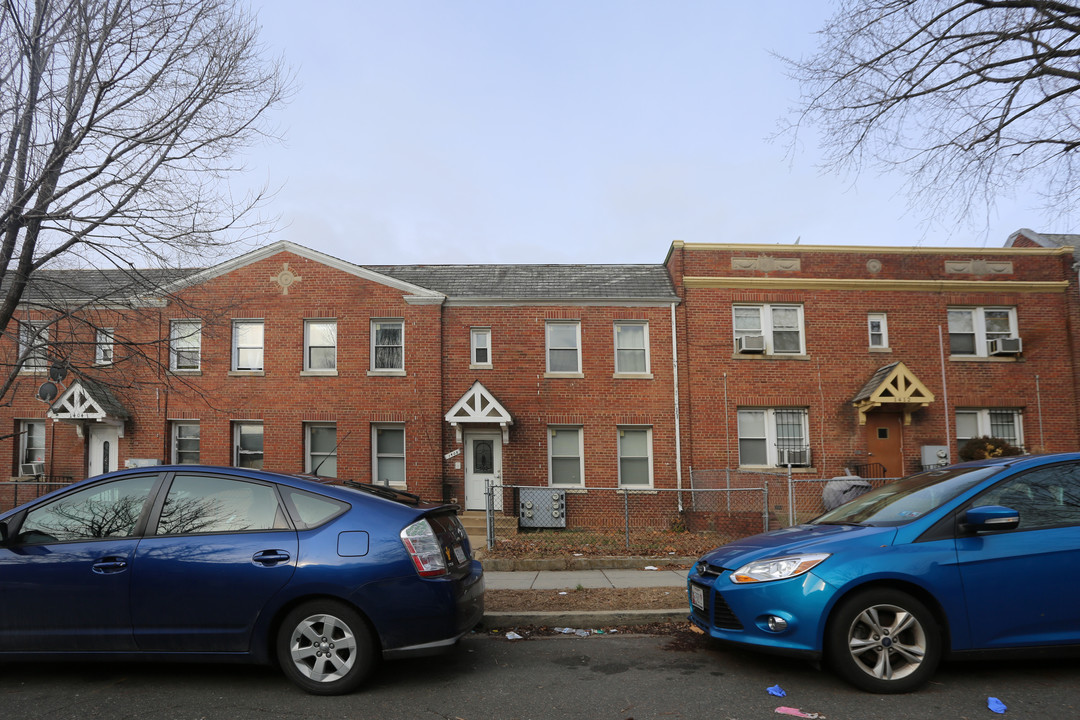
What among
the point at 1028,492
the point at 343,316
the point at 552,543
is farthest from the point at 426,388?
the point at 1028,492

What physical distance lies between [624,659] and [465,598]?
1580 millimetres

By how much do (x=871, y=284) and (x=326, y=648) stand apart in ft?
52.0

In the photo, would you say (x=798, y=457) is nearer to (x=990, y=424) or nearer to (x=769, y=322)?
(x=769, y=322)

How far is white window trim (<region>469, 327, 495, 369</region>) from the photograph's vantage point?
16.9m

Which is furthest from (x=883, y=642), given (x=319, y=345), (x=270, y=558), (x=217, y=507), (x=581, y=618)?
(x=319, y=345)

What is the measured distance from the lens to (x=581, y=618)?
689 centimetres

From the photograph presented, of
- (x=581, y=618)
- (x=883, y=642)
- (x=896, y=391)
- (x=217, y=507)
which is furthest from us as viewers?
(x=896, y=391)

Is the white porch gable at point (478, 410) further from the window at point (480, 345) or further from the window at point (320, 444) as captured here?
the window at point (320, 444)

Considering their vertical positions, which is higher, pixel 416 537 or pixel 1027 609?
pixel 416 537

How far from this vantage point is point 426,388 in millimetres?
16781

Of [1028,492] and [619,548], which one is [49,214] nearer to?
[619,548]

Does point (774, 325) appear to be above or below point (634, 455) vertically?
above

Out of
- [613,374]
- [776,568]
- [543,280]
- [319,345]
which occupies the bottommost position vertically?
[776,568]

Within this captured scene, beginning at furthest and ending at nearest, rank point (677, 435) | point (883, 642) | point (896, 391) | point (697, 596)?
1. point (677, 435)
2. point (896, 391)
3. point (697, 596)
4. point (883, 642)
